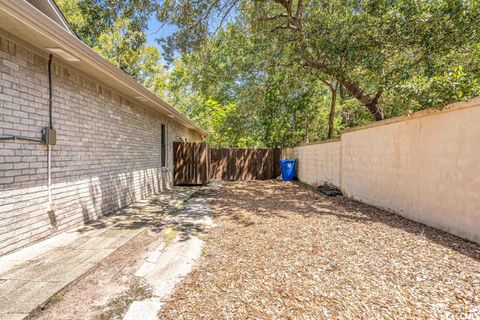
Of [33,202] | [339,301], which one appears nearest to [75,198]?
[33,202]

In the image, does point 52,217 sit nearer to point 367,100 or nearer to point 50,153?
point 50,153

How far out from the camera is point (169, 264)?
2.98 meters

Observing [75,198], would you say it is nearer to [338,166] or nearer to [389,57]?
[338,166]

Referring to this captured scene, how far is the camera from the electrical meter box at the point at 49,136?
3606 millimetres

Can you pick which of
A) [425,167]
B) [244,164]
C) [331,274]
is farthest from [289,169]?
[331,274]

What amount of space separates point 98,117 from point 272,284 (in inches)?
184

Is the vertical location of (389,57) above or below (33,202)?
above

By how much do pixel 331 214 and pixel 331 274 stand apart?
2830 mm

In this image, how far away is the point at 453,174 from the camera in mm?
3812

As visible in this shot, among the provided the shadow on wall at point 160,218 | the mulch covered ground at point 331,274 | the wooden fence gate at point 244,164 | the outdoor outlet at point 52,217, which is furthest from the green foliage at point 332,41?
the outdoor outlet at point 52,217

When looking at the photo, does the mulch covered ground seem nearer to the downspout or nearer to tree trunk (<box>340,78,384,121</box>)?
the downspout

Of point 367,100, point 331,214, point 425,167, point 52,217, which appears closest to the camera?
point 52,217

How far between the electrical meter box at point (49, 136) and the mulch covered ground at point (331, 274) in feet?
9.11

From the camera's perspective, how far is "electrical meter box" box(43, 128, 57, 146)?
11.8ft
